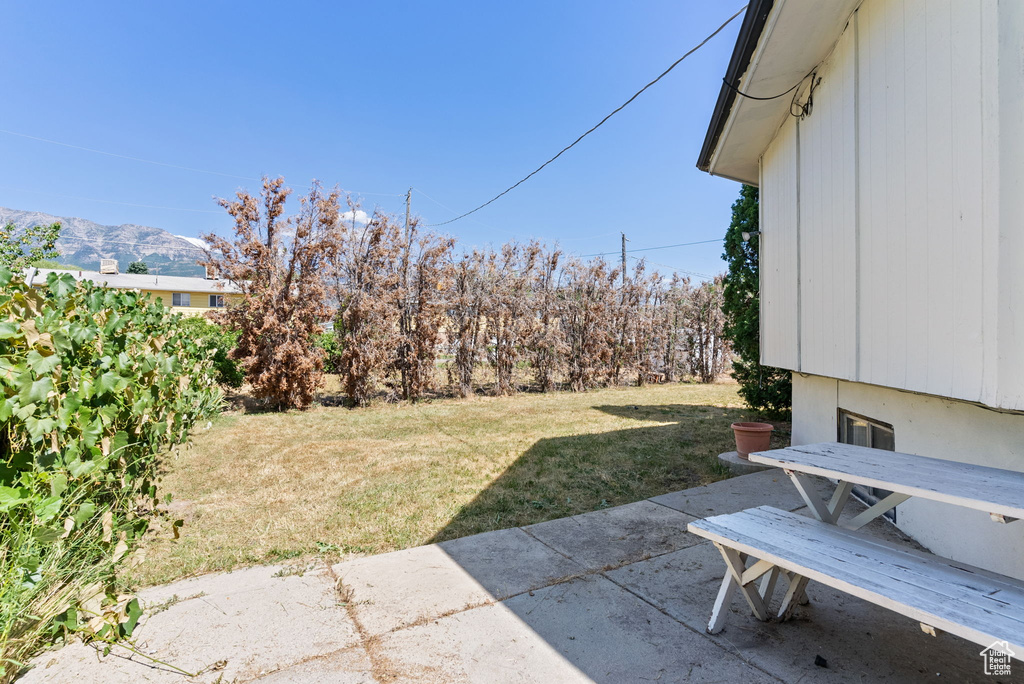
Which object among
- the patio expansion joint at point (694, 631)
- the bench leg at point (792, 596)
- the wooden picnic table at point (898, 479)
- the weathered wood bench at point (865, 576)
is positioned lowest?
the patio expansion joint at point (694, 631)

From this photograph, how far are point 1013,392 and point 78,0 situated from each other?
14.3m

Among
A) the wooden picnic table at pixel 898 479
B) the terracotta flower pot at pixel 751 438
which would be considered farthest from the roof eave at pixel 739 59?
the terracotta flower pot at pixel 751 438

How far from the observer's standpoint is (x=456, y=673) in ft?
6.03

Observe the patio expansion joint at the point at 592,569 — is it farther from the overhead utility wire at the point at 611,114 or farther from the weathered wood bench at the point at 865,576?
the overhead utility wire at the point at 611,114

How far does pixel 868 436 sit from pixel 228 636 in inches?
179

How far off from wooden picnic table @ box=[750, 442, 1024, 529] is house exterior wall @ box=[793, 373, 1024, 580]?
1.28 feet

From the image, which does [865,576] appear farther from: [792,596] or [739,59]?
[739,59]

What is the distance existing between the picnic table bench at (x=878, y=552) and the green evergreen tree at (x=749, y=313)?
479 centimetres

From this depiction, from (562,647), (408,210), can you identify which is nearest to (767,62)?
(562,647)

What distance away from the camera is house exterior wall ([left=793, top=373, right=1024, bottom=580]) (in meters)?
2.16

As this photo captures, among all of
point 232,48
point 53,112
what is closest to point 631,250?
point 232,48

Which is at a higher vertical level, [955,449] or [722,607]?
[955,449]

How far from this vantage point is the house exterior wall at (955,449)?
2156 mm

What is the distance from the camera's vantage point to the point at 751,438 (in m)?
5.12
